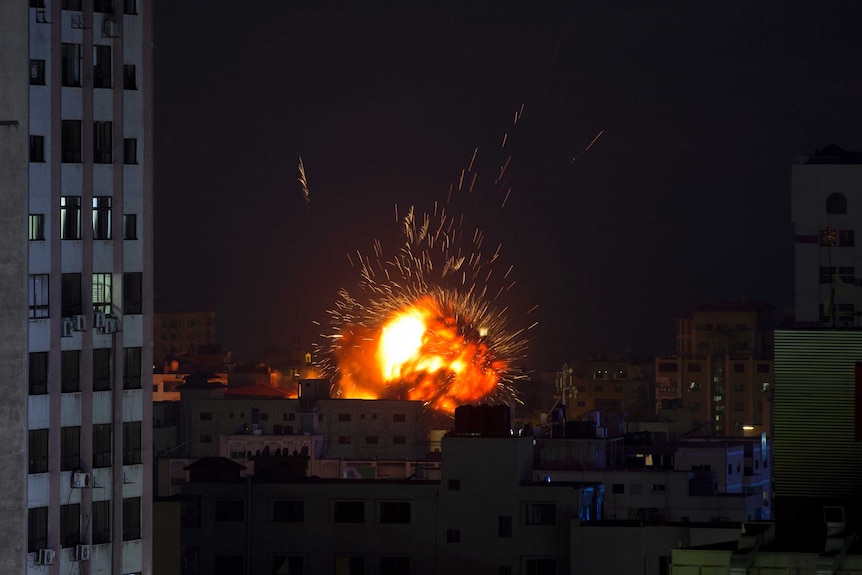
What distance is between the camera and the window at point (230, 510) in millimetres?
59875

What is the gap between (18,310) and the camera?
141 feet

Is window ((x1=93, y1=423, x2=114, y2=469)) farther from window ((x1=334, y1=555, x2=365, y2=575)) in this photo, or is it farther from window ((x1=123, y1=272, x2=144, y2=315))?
window ((x1=334, y1=555, x2=365, y2=575))

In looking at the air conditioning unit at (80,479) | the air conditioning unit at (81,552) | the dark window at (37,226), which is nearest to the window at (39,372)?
the air conditioning unit at (80,479)

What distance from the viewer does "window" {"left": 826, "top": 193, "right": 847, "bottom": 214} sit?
80688 millimetres

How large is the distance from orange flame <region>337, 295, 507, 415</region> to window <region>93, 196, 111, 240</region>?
6694cm

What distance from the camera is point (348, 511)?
5941 centimetres

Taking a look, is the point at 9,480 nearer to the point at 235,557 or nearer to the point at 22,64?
the point at 22,64

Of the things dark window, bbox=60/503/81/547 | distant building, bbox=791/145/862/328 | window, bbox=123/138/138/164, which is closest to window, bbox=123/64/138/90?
window, bbox=123/138/138/164

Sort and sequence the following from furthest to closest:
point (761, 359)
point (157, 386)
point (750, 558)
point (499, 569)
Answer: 1. point (761, 359)
2. point (157, 386)
3. point (499, 569)
4. point (750, 558)

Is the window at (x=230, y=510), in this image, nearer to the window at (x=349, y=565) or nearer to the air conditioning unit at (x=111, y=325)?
the window at (x=349, y=565)

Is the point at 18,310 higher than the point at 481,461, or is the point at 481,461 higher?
the point at 18,310

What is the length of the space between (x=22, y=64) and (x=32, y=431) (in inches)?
296

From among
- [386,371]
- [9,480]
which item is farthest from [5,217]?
[386,371]

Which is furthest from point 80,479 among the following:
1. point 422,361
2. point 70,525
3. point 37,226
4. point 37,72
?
point 422,361
